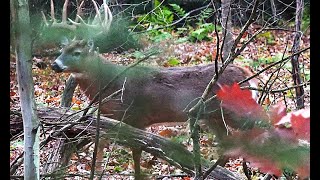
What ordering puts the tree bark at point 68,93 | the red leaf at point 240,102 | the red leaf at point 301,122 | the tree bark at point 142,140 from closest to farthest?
1. the red leaf at point 301,122
2. the red leaf at point 240,102
3. the tree bark at point 142,140
4. the tree bark at point 68,93

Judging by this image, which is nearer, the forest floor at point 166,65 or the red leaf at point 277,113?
the red leaf at point 277,113

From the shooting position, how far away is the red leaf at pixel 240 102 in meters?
1.00

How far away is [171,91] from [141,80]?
897 mm

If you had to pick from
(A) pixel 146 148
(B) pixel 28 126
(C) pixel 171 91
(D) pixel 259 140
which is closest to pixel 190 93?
(C) pixel 171 91

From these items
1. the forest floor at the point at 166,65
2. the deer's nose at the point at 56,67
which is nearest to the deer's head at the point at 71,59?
the deer's nose at the point at 56,67

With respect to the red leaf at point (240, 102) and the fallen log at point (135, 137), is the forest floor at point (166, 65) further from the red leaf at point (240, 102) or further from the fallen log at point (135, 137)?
the red leaf at point (240, 102)

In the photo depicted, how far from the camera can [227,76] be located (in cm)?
515

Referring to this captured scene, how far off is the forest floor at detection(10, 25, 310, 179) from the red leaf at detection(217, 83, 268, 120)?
0.95 feet

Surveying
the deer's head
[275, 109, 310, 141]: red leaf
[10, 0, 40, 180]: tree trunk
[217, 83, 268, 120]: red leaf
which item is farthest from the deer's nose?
[275, 109, 310, 141]: red leaf

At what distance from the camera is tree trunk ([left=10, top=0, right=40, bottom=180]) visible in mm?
1417

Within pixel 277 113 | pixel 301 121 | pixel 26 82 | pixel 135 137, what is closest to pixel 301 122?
pixel 301 121

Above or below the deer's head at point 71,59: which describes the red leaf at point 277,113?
above

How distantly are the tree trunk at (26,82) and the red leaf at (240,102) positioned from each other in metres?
0.62

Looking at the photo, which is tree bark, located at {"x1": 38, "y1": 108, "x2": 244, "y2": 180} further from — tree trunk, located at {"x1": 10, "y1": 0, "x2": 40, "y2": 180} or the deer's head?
the deer's head
